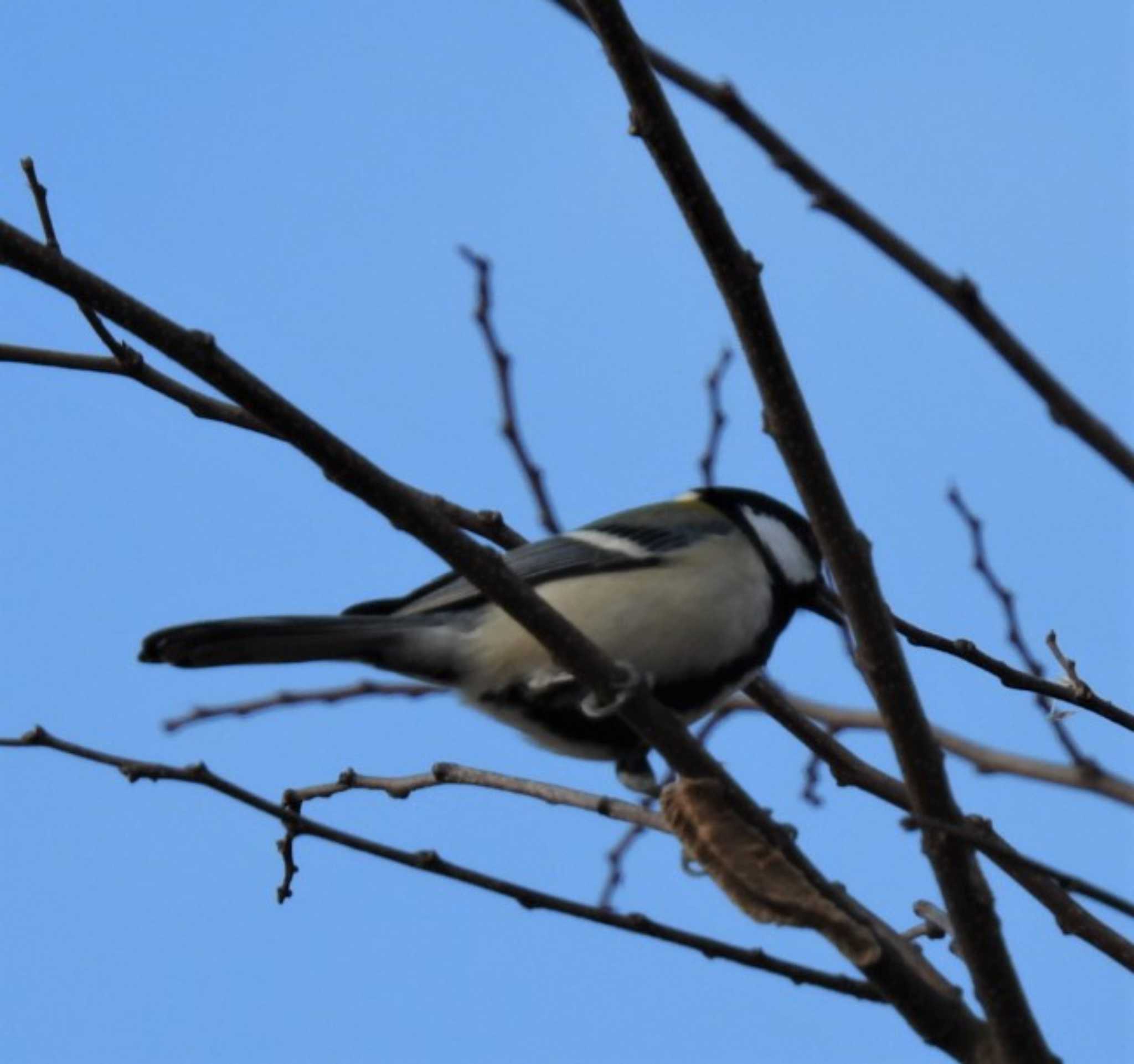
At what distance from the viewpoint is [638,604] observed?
12.4 feet

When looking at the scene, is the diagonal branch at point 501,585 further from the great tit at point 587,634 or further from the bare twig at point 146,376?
the great tit at point 587,634

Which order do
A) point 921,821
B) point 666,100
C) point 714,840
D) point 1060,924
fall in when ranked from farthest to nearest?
point 1060,924
point 714,840
point 666,100
point 921,821

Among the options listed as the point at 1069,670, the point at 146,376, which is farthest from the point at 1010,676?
the point at 146,376

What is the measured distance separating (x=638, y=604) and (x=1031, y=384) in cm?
219

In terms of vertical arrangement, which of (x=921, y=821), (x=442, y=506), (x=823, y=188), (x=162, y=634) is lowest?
(x=921, y=821)

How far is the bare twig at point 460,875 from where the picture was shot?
7.94ft

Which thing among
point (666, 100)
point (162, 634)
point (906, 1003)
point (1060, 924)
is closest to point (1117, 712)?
point (1060, 924)

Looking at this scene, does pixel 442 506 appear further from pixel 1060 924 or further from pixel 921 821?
pixel 921 821

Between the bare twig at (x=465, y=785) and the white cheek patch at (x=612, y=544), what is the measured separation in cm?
92

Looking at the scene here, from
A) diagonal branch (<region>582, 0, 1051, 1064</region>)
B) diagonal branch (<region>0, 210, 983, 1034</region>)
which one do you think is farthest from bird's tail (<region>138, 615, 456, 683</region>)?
diagonal branch (<region>582, 0, 1051, 1064</region>)

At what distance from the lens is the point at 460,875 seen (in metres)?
2.55

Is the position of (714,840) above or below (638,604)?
below

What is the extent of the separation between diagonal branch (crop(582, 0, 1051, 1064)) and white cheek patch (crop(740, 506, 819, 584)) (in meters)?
1.79

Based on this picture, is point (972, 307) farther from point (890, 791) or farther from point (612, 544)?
point (612, 544)
